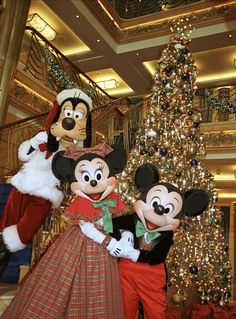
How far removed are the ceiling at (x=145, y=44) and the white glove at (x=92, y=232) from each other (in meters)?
2.62

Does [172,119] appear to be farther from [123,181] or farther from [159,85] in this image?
[123,181]

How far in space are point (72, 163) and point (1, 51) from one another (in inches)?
41.6

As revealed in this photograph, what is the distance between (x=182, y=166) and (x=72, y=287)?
6.45 ft

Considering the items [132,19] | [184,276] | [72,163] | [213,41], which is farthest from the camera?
[213,41]

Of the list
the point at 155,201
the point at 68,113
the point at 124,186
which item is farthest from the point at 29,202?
A: the point at 124,186

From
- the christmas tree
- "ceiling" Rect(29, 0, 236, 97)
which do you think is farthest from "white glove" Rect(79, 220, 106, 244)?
"ceiling" Rect(29, 0, 236, 97)

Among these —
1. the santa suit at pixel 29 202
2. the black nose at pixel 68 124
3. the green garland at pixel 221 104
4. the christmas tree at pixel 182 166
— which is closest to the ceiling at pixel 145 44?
the green garland at pixel 221 104

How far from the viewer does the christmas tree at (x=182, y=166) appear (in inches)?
139

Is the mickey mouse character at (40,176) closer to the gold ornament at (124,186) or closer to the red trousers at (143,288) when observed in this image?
the red trousers at (143,288)

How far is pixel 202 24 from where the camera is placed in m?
6.22

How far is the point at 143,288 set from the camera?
2.09m

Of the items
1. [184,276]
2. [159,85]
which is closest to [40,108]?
[159,85]

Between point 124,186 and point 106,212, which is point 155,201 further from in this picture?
point 124,186

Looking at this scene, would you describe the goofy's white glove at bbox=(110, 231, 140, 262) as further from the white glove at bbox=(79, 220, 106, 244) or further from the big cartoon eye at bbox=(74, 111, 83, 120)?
the big cartoon eye at bbox=(74, 111, 83, 120)
